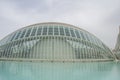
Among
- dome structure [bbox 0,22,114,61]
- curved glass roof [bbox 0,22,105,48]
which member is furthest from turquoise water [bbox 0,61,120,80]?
curved glass roof [bbox 0,22,105,48]

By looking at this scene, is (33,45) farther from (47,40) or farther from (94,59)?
(94,59)

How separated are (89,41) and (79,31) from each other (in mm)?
3118

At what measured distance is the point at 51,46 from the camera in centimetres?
3834

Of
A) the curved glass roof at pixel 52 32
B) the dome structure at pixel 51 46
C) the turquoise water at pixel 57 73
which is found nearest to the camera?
the turquoise water at pixel 57 73

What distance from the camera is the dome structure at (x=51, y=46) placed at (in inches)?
1475

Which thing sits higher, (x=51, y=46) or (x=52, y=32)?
(x=52, y=32)

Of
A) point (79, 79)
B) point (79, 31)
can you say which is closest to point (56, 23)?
point (79, 31)

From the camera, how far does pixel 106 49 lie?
4262 cm

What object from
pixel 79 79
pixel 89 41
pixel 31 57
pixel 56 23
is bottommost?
pixel 79 79

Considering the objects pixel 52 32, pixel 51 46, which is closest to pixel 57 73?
pixel 51 46

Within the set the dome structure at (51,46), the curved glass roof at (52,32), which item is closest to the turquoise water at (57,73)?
the dome structure at (51,46)

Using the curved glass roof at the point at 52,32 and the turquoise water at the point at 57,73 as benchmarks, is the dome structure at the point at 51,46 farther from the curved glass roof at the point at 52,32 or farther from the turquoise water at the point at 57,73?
the turquoise water at the point at 57,73

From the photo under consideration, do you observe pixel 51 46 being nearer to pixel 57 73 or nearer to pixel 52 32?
pixel 52 32

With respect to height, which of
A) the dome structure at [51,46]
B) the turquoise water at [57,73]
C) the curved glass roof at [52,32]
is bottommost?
the turquoise water at [57,73]
